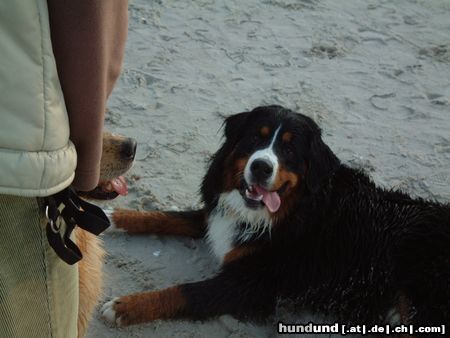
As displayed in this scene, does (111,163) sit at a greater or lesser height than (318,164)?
greater

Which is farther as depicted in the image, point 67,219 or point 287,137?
point 287,137

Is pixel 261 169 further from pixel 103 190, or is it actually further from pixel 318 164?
pixel 103 190

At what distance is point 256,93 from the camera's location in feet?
17.1

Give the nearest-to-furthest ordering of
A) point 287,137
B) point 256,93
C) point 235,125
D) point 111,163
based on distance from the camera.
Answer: point 111,163
point 287,137
point 235,125
point 256,93

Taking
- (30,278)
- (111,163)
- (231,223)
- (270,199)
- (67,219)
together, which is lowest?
(231,223)

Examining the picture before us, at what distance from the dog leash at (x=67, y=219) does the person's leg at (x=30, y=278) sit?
0.13ft

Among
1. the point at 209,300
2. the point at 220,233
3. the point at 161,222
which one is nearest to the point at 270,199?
the point at 220,233

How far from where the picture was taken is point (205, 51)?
5.71m

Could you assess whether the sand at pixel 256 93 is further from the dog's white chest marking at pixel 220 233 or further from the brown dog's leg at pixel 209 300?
the dog's white chest marking at pixel 220 233

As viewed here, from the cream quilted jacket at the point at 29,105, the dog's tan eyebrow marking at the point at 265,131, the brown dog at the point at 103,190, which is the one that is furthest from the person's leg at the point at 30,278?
the dog's tan eyebrow marking at the point at 265,131

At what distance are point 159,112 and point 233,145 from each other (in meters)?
1.58

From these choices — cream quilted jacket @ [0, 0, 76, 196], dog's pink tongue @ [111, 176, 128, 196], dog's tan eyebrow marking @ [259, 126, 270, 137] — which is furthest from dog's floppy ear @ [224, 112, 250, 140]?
cream quilted jacket @ [0, 0, 76, 196]

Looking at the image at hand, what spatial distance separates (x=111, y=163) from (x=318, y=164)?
50.4 inches

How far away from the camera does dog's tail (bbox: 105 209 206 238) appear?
3.70 metres
